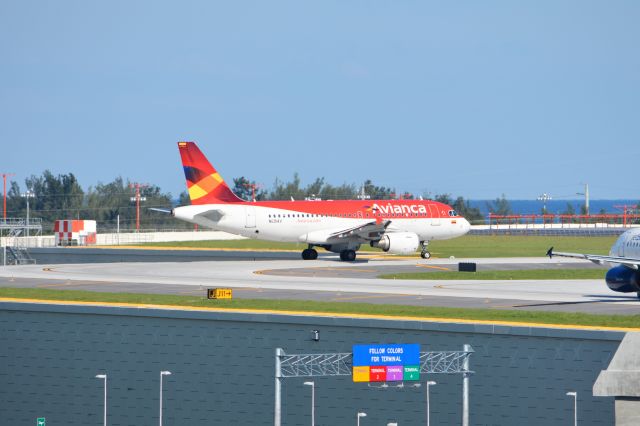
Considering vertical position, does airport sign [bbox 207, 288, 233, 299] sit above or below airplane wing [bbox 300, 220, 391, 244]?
below

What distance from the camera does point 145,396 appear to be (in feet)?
155

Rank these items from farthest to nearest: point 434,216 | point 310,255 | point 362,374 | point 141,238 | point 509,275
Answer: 1. point 141,238
2. point 434,216
3. point 310,255
4. point 509,275
5. point 362,374

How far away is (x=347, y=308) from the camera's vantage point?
50531 mm

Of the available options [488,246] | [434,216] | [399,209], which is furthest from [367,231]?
[488,246]

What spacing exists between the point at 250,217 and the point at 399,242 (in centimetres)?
1115

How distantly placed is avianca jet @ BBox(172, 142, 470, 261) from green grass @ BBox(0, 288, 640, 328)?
22999 millimetres

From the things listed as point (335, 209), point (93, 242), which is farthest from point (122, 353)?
point (93, 242)

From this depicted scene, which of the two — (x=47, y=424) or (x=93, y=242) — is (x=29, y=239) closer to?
(x=93, y=242)

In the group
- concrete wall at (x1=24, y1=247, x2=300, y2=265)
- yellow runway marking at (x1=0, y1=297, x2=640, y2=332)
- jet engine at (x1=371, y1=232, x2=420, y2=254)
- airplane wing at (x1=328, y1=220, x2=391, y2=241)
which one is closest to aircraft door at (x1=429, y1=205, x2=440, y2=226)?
jet engine at (x1=371, y1=232, x2=420, y2=254)

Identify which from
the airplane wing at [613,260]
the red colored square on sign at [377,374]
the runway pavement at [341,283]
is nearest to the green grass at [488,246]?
the runway pavement at [341,283]

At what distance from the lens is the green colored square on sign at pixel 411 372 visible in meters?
38.8

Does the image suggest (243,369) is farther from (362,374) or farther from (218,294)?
(218,294)

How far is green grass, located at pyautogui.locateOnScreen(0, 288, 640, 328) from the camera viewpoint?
44969 mm

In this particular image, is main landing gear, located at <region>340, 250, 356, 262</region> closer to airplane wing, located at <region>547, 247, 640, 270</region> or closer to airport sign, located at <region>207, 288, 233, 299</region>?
airport sign, located at <region>207, 288, 233, 299</region>
